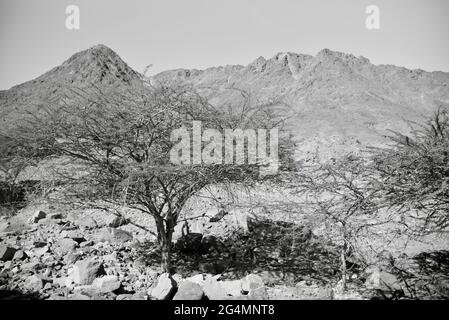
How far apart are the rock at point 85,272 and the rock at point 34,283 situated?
51cm

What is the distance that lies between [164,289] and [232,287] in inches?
48.2

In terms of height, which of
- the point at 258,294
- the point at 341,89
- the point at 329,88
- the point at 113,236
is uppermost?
the point at 329,88

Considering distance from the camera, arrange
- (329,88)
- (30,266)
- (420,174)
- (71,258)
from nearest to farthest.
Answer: (420,174) → (30,266) → (71,258) → (329,88)

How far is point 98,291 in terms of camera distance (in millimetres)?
5484

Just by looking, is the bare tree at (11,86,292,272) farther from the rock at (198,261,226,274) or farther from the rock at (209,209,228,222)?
the rock at (209,209,228,222)

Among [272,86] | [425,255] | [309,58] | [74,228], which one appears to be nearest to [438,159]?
[425,255]

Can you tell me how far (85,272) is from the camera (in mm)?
6008

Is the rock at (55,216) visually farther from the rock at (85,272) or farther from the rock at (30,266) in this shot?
the rock at (85,272)

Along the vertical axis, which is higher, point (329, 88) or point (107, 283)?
point (329, 88)

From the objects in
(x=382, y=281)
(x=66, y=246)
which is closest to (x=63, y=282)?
(x=66, y=246)

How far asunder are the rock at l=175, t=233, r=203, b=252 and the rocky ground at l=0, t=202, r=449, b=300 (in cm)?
2

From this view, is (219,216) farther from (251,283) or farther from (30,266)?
(30,266)

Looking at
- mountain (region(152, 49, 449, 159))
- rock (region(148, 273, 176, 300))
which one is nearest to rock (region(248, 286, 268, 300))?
rock (region(148, 273, 176, 300))

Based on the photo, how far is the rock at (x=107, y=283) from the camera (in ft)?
18.3
